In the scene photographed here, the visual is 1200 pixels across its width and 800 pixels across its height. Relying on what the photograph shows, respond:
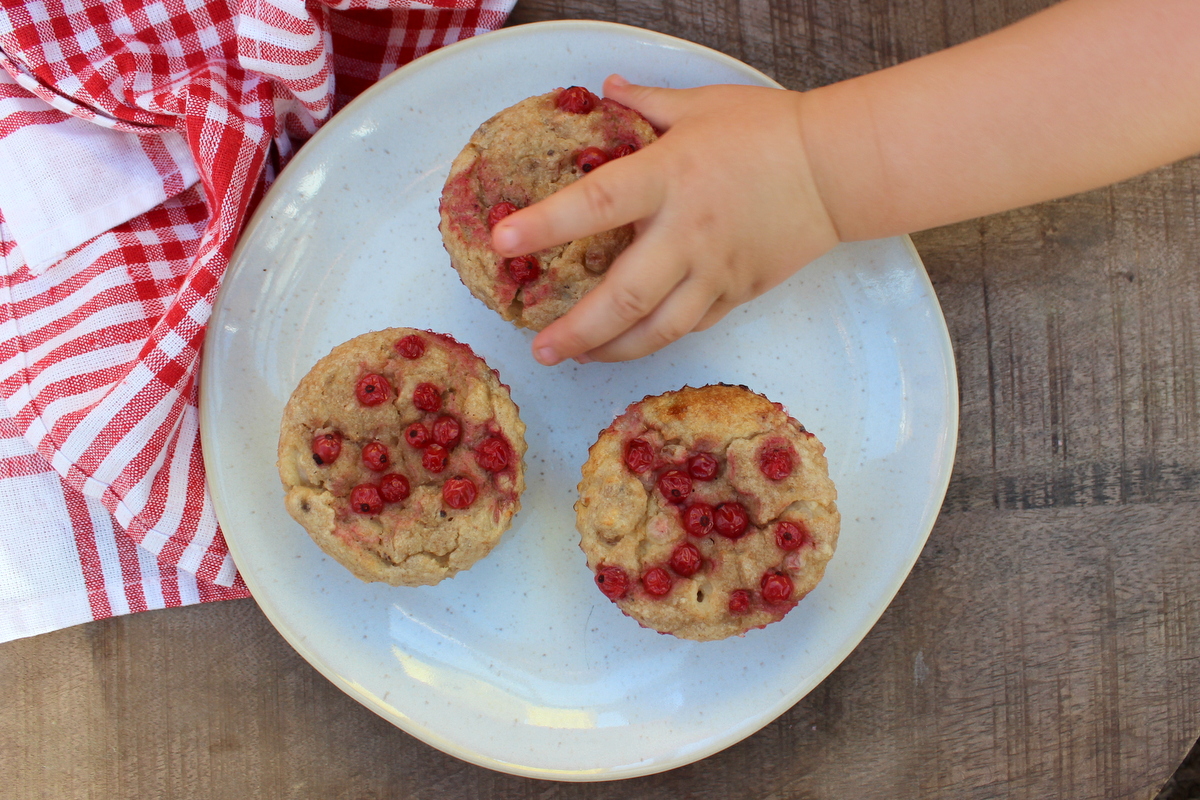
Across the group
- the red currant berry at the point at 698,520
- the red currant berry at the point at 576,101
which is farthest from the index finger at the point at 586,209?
the red currant berry at the point at 698,520

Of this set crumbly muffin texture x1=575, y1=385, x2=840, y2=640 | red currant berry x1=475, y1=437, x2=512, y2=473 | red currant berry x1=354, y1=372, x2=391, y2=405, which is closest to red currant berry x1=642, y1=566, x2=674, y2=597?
crumbly muffin texture x1=575, y1=385, x2=840, y2=640

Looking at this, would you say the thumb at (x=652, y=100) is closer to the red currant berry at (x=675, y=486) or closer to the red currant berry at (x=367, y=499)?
the red currant berry at (x=675, y=486)

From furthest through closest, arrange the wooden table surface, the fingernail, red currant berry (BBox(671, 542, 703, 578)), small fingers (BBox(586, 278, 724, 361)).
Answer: the wooden table surface → small fingers (BBox(586, 278, 724, 361)) → red currant berry (BBox(671, 542, 703, 578)) → the fingernail

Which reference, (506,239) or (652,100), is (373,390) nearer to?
(506,239)

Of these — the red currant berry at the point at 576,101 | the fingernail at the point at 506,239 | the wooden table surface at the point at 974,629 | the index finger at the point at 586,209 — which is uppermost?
the red currant berry at the point at 576,101

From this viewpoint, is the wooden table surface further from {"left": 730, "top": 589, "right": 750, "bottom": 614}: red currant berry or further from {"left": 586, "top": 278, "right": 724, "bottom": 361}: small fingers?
{"left": 586, "top": 278, "right": 724, "bottom": 361}: small fingers

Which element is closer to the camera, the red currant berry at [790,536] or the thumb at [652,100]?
the red currant berry at [790,536]

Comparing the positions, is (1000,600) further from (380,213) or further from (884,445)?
(380,213)
